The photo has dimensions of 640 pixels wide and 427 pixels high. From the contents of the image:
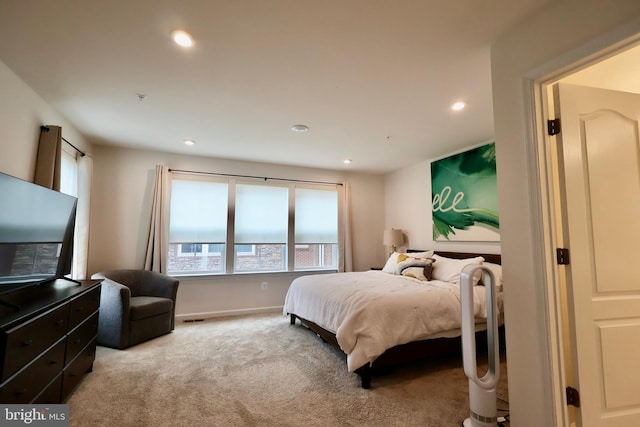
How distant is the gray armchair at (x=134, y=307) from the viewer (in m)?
3.21

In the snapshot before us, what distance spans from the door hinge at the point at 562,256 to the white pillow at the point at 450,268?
6.22 feet

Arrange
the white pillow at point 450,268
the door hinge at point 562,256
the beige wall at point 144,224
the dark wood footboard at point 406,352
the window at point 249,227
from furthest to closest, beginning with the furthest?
the window at point 249,227 → the beige wall at point 144,224 → the white pillow at point 450,268 → the dark wood footboard at point 406,352 → the door hinge at point 562,256

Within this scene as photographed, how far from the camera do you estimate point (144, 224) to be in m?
4.32

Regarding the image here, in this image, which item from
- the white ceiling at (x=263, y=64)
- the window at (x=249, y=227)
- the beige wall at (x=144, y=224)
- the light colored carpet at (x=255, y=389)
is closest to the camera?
the white ceiling at (x=263, y=64)

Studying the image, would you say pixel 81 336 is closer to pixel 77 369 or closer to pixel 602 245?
pixel 77 369

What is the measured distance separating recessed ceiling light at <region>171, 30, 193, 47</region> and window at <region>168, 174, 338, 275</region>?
2.92 meters

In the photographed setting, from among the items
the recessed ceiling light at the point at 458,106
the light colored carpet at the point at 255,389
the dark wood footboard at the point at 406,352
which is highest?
the recessed ceiling light at the point at 458,106

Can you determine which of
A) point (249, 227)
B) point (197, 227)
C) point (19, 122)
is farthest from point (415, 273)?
point (19, 122)

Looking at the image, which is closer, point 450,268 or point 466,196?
point 450,268

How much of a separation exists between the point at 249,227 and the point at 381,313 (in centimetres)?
296

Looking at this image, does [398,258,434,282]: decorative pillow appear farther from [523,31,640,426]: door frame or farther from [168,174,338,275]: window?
[523,31,640,426]: door frame

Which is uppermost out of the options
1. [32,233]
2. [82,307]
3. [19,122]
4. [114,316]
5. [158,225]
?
[19,122]

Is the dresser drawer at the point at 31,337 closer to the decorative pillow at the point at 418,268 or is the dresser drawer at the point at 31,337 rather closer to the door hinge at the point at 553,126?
the door hinge at the point at 553,126

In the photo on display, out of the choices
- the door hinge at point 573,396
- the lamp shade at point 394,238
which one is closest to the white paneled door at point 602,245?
the door hinge at point 573,396
